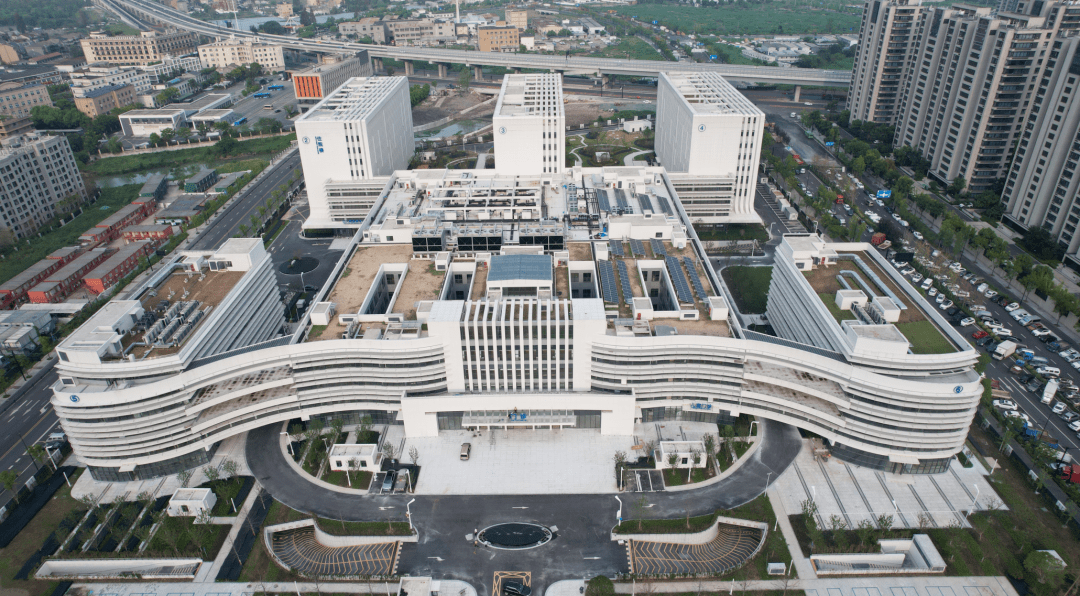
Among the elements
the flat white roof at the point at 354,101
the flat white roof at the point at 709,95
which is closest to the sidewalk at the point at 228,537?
the flat white roof at the point at 354,101

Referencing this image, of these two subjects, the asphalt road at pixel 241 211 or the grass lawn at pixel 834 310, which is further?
the asphalt road at pixel 241 211

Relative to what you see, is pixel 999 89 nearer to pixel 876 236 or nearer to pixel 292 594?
pixel 876 236

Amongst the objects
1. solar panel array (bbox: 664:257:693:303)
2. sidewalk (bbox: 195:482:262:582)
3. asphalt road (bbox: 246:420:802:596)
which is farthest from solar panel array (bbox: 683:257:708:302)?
sidewalk (bbox: 195:482:262:582)

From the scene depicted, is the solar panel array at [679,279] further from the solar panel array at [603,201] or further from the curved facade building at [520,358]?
the solar panel array at [603,201]

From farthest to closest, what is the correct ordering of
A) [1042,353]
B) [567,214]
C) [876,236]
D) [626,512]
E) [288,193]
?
[288,193], [876,236], [567,214], [1042,353], [626,512]

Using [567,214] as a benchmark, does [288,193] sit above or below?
below

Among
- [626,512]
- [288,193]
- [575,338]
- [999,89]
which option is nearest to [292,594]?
[626,512]

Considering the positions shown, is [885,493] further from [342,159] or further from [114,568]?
[342,159]
